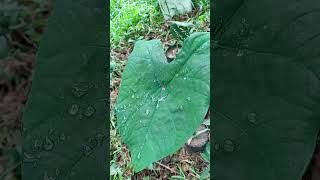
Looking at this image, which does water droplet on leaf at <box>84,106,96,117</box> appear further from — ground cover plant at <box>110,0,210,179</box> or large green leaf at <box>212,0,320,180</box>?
large green leaf at <box>212,0,320,180</box>

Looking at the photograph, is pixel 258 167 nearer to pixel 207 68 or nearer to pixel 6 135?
pixel 207 68

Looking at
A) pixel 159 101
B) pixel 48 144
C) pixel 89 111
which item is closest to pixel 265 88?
pixel 159 101

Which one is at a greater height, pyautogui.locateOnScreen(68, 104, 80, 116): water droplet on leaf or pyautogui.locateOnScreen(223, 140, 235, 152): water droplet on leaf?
pyautogui.locateOnScreen(68, 104, 80, 116): water droplet on leaf

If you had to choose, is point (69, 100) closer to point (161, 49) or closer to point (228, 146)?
point (161, 49)

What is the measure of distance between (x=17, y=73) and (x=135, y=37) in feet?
1.71

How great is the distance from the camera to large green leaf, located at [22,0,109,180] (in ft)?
3.02

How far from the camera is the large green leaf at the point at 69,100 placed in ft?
3.02

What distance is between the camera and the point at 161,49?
914 millimetres

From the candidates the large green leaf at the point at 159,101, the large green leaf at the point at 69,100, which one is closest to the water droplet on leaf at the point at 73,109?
the large green leaf at the point at 69,100

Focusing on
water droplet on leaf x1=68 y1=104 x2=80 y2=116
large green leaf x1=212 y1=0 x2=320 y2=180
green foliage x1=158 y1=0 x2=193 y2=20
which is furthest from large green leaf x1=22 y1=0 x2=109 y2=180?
large green leaf x1=212 y1=0 x2=320 y2=180

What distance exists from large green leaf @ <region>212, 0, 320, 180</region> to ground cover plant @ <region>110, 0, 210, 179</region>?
1.9 inches

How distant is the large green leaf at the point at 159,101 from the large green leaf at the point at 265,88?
0.05 metres

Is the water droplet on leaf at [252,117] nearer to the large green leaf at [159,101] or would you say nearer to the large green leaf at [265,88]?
the large green leaf at [265,88]

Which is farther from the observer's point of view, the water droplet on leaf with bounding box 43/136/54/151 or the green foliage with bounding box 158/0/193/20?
the water droplet on leaf with bounding box 43/136/54/151
